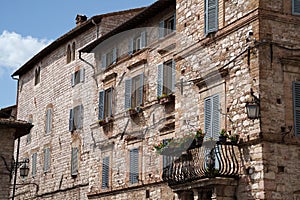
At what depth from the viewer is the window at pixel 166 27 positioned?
2161 centimetres

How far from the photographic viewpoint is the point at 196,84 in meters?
18.1

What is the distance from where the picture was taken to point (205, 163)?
53.3 ft

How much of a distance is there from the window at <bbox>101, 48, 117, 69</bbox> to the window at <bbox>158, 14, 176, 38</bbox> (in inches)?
151

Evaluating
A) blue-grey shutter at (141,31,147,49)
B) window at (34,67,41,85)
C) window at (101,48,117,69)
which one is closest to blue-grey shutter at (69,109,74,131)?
window at (101,48,117,69)

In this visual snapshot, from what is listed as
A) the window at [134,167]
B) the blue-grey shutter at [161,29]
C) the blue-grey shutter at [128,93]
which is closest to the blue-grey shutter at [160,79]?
the blue-grey shutter at [161,29]

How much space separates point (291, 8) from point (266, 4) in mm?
820

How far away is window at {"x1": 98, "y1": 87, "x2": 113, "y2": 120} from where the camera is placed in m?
25.4

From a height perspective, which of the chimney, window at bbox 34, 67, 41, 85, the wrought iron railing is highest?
the chimney

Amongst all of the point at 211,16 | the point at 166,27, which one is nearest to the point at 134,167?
the point at 166,27

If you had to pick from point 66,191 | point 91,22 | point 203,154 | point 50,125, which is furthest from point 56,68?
point 203,154

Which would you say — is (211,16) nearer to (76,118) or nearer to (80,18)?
(76,118)

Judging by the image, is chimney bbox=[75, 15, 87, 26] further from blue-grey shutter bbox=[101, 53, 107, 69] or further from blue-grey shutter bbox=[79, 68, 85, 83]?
blue-grey shutter bbox=[101, 53, 107, 69]

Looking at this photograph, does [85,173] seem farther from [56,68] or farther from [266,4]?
[266,4]

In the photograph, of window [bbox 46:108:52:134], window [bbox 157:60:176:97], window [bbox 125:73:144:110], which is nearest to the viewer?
window [bbox 157:60:176:97]
